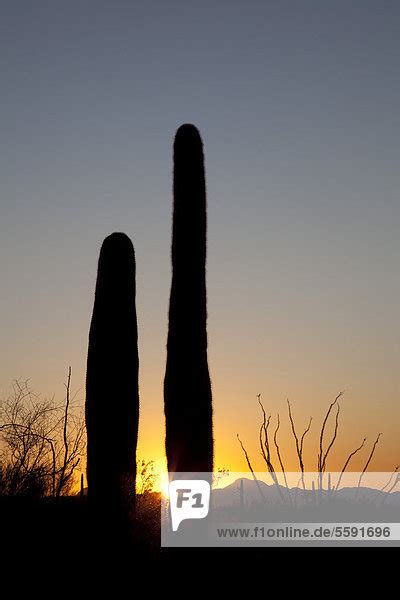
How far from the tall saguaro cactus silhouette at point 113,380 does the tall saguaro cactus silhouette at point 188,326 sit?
939 mm

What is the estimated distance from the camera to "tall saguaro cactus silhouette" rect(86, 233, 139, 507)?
12.4 metres

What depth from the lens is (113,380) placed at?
12781 millimetres

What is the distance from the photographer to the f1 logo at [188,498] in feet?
38.1

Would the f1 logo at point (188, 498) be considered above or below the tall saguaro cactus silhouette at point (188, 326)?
below

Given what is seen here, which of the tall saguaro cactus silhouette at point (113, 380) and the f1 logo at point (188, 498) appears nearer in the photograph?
the f1 logo at point (188, 498)

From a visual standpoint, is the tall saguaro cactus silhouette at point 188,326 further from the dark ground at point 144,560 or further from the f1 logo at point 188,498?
the dark ground at point 144,560

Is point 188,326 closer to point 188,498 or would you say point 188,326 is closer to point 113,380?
point 113,380

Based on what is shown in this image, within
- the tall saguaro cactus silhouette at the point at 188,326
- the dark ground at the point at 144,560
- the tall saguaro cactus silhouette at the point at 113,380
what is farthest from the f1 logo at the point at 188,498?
the tall saguaro cactus silhouette at the point at 113,380

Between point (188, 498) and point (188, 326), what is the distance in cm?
231

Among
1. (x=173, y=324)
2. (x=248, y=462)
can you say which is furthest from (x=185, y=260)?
(x=248, y=462)

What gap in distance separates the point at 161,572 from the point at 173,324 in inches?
146

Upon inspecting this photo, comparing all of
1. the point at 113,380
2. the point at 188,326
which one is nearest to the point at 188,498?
the point at 113,380

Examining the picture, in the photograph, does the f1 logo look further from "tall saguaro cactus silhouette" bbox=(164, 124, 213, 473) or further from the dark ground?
the dark ground

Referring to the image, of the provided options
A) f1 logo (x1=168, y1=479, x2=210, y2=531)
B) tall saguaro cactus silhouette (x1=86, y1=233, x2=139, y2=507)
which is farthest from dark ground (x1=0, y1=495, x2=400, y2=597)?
tall saguaro cactus silhouette (x1=86, y1=233, x2=139, y2=507)
